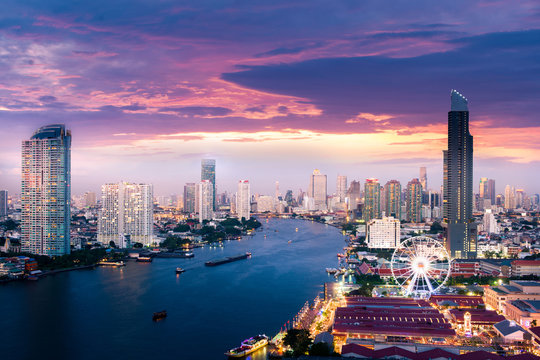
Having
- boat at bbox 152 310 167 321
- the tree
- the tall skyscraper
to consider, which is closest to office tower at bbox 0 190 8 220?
the tall skyscraper

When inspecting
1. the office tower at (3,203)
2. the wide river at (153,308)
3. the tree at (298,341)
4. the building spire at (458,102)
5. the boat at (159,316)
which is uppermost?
the building spire at (458,102)

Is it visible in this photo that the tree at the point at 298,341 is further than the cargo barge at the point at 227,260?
No

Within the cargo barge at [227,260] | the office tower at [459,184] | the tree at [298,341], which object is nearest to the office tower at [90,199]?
the cargo barge at [227,260]

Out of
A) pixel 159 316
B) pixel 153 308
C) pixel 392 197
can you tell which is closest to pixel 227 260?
pixel 153 308

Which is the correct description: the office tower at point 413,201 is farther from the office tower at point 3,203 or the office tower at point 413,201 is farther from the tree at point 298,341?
the office tower at point 3,203

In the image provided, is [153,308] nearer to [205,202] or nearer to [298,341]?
[298,341]

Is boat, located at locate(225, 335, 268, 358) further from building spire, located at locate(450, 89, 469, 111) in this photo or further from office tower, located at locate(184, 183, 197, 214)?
office tower, located at locate(184, 183, 197, 214)

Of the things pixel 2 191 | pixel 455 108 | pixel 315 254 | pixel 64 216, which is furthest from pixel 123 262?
pixel 2 191

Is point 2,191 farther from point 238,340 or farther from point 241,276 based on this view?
point 238,340
